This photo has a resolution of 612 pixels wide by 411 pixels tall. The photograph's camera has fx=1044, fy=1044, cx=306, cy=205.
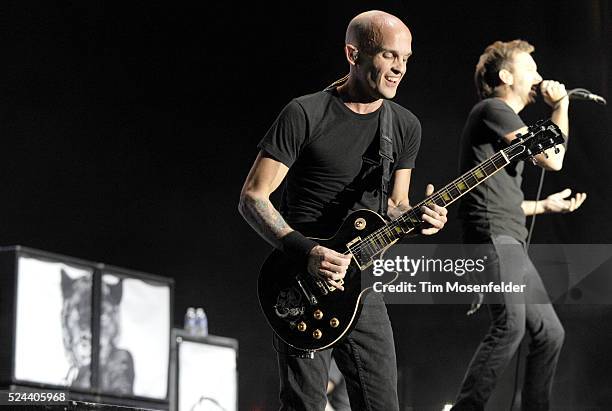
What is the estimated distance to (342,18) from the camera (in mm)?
5945

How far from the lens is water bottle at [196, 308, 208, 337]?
6.80 metres

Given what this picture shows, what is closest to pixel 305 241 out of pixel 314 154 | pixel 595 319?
pixel 314 154

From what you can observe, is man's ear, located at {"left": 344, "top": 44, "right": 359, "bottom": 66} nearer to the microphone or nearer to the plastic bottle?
the microphone

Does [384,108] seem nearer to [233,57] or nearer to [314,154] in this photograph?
[314,154]

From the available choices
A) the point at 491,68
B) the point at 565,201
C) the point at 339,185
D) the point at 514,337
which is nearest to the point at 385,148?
the point at 339,185

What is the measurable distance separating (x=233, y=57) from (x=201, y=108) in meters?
0.41

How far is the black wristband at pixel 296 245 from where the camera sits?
317 cm

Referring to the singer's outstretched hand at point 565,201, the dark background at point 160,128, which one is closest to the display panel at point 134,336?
the dark background at point 160,128

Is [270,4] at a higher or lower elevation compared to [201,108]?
higher

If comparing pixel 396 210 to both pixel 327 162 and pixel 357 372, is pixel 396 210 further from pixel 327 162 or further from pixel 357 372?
pixel 357 372

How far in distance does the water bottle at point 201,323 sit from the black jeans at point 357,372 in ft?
11.9

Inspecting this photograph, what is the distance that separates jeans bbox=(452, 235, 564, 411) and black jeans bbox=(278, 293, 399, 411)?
1.10m

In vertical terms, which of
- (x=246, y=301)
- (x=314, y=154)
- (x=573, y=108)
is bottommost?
(x=314, y=154)

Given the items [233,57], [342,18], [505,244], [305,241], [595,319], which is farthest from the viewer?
[233,57]
